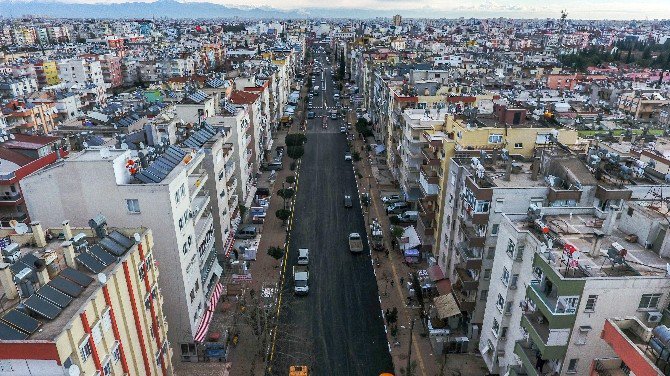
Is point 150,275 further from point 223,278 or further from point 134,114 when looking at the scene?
point 134,114

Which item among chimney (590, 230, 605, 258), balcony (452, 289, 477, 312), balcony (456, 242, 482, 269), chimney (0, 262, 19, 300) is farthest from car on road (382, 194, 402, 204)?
chimney (0, 262, 19, 300)

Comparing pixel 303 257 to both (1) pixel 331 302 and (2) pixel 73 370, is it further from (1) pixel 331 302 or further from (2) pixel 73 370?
(2) pixel 73 370

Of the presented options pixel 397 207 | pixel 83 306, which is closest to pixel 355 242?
pixel 397 207

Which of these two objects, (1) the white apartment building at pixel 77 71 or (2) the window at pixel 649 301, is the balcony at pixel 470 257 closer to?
(2) the window at pixel 649 301

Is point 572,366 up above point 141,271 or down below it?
below

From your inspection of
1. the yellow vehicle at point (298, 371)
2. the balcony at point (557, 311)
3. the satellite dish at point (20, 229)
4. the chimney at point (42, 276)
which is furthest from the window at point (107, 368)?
the balcony at point (557, 311)

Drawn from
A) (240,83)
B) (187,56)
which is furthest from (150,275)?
(187,56)
